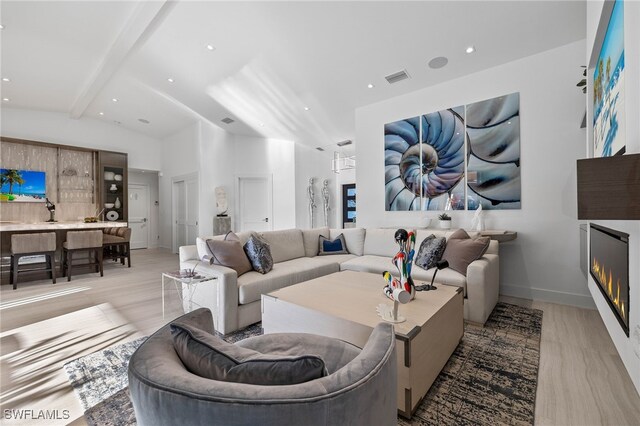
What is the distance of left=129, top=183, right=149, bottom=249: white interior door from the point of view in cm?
807

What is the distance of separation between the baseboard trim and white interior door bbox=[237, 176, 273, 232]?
219 inches

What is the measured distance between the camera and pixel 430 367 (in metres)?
1.65

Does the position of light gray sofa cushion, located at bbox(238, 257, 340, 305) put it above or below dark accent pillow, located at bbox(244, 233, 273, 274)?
below

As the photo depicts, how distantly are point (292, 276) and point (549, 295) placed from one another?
3.02m

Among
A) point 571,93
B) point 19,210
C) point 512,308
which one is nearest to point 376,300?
point 512,308

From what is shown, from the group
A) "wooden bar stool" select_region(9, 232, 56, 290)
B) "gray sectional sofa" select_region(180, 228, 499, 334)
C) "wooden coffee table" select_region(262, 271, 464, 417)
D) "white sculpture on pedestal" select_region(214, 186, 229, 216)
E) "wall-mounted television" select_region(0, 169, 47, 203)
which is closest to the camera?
"wooden coffee table" select_region(262, 271, 464, 417)

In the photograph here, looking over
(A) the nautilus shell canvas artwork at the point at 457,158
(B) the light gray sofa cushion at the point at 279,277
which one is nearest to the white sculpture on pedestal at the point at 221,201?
(B) the light gray sofa cushion at the point at 279,277

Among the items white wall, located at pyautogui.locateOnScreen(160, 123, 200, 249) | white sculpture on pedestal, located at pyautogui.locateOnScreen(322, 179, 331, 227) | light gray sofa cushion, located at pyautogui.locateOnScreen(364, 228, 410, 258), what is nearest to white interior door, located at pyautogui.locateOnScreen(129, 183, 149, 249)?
white wall, located at pyautogui.locateOnScreen(160, 123, 200, 249)

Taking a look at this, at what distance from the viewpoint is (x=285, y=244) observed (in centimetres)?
372

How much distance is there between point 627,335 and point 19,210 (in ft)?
29.1

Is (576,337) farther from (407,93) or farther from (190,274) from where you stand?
(407,93)

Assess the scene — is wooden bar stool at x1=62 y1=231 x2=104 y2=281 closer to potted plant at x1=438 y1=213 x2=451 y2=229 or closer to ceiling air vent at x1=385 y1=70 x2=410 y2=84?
ceiling air vent at x1=385 y1=70 x2=410 y2=84

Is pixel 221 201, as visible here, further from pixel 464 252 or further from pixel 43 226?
pixel 464 252

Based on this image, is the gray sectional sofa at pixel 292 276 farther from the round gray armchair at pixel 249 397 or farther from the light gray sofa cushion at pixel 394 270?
the round gray armchair at pixel 249 397
